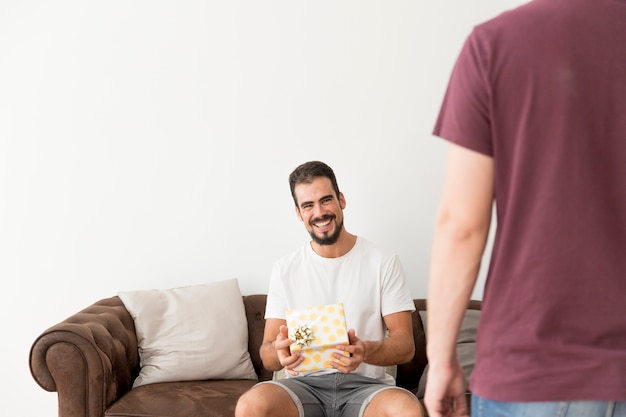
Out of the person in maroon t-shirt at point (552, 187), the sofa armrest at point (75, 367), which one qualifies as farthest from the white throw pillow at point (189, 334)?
the person in maroon t-shirt at point (552, 187)

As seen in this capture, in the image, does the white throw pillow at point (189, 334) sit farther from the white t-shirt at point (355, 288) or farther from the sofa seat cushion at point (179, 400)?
the white t-shirt at point (355, 288)

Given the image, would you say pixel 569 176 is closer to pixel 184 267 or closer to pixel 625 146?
pixel 625 146

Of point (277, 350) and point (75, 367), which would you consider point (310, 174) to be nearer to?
point (277, 350)

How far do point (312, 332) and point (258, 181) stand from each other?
1.32m

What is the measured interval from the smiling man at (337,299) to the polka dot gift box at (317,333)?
7cm

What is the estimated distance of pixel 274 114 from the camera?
3.77 metres

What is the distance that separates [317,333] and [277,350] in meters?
0.16

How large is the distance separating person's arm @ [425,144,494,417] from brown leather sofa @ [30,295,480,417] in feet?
6.02

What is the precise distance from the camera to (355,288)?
3.02 meters

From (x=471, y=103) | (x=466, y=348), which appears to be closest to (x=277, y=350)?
(x=466, y=348)

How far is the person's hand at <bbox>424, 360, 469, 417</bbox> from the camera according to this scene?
4.22 ft

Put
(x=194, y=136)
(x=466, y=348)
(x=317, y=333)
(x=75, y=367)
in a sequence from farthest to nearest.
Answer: (x=194, y=136)
(x=466, y=348)
(x=75, y=367)
(x=317, y=333)

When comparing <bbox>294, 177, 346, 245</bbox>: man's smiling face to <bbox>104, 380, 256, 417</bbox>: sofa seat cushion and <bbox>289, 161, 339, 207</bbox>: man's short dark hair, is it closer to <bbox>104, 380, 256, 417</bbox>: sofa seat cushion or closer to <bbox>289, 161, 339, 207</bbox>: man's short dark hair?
<bbox>289, 161, 339, 207</bbox>: man's short dark hair

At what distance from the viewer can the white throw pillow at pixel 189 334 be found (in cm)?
334
